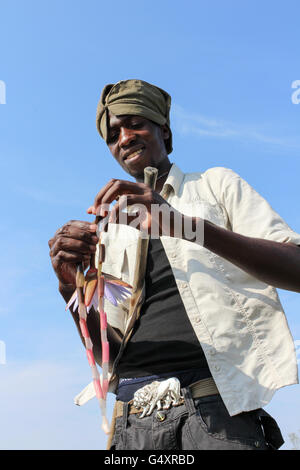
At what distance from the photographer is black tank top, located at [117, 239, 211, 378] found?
305 centimetres

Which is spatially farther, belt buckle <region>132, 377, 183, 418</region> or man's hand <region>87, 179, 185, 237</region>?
belt buckle <region>132, 377, 183, 418</region>

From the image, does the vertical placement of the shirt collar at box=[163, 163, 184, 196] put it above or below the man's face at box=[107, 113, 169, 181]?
below

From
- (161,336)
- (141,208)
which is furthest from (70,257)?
(161,336)

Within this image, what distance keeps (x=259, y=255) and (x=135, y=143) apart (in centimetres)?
154

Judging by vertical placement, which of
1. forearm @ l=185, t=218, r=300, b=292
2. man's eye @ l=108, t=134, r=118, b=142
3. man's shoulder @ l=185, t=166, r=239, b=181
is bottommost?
forearm @ l=185, t=218, r=300, b=292

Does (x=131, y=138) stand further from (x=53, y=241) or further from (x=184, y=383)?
(x=184, y=383)

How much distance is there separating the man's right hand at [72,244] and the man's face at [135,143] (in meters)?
1.14

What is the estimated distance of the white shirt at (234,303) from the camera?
114 inches

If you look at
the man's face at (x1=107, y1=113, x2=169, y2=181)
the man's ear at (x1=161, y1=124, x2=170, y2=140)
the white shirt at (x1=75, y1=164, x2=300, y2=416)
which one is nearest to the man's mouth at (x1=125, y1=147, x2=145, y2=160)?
the man's face at (x1=107, y1=113, x2=169, y2=181)

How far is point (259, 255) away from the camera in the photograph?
9.41 ft

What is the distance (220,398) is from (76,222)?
1.22 metres

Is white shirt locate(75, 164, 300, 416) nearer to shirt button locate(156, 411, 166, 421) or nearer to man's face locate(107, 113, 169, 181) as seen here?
shirt button locate(156, 411, 166, 421)

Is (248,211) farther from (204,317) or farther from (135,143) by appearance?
(135,143)

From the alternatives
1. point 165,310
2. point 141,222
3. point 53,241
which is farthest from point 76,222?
point 165,310
